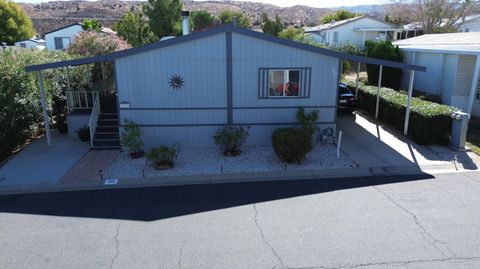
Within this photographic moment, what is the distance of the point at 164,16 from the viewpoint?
35.5 m

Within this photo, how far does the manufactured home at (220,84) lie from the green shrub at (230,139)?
597 millimetres

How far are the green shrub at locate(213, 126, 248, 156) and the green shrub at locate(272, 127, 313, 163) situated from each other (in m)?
1.33

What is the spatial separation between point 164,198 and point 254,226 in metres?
2.46

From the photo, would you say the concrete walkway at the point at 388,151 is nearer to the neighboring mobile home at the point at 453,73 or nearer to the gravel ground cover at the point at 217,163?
the gravel ground cover at the point at 217,163

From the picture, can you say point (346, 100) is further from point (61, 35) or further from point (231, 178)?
point (61, 35)

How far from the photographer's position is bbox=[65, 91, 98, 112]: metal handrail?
14102mm

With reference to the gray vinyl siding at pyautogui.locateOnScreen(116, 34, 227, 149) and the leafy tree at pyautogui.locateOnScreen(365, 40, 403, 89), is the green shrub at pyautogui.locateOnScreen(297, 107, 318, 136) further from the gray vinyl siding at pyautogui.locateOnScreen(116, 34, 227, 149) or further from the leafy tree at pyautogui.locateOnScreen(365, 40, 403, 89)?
the leafy tree at pyautogui.locateOnScreen(365, 40, 403, 89)

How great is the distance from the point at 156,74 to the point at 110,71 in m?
10.0

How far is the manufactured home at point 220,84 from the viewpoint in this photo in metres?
11.2

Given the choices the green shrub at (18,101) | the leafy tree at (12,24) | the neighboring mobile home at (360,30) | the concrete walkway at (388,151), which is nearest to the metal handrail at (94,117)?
the green shrub at (18,101)

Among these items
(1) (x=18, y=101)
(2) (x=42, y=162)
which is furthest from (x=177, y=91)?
(1) (x=18, y=101)

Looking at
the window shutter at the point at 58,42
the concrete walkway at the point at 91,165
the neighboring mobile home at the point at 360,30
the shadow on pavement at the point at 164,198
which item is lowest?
the shadow on pavement at the point at 164,198

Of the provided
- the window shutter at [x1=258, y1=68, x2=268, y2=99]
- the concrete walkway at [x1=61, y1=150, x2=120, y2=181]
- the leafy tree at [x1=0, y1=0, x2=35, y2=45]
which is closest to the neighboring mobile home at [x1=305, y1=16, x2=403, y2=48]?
the window shutter at [x1=258, y1=68, x2=268, y2=99]

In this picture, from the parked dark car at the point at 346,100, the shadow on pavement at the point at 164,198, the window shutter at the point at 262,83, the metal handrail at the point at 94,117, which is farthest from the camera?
the parked dark car at the point at 346,100
